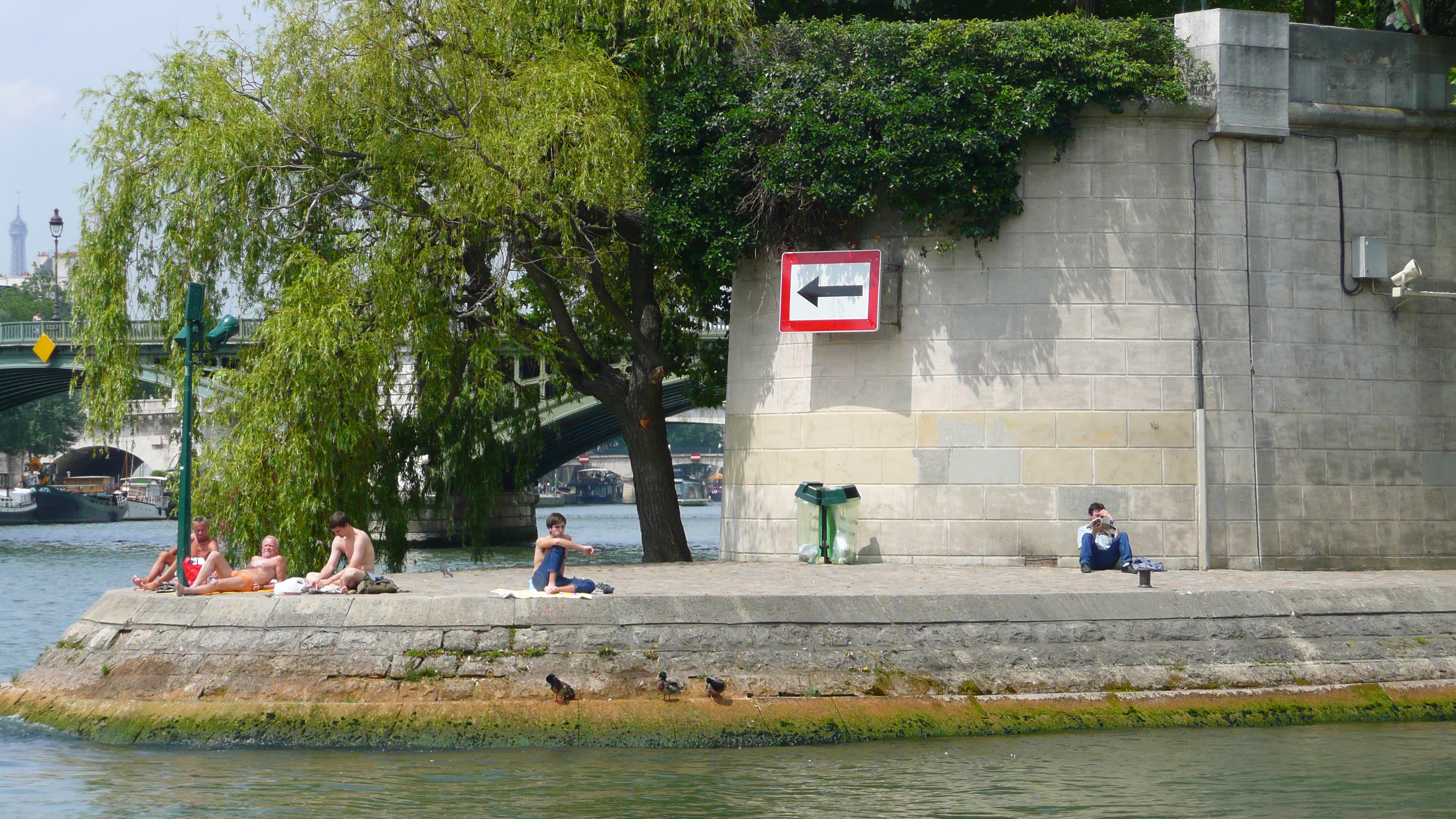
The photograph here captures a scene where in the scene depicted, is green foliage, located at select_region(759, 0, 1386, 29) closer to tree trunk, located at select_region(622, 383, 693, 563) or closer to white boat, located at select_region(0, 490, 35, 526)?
tree trunk, located at select_region(622, 383, 693, 563)

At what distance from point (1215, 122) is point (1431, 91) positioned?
3.07 metres

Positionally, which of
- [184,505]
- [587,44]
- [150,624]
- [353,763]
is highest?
[587,44]

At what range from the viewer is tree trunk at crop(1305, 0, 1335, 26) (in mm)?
21797

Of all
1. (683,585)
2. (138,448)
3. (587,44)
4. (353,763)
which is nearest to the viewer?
(353,763)

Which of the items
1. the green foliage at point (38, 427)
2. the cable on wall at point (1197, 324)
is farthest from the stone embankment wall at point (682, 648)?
the green foliage at point (38, 427)

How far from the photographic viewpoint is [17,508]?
255 feet

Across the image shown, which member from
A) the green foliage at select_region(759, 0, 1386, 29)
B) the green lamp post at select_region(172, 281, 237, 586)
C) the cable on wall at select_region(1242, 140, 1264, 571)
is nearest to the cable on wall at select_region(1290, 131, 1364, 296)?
the cable on wall at select_region(1242, 140, 1264, 571)

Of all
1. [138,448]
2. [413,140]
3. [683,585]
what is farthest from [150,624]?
[138,448]

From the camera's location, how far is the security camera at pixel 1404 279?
1914cm

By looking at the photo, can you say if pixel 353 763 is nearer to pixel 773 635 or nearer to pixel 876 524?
pixel 773 635

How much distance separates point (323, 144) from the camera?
2009 cm

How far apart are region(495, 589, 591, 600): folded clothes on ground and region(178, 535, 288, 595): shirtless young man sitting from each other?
278 centimetres

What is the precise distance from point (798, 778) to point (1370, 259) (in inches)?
450

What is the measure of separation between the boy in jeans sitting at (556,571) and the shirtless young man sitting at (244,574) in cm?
290
